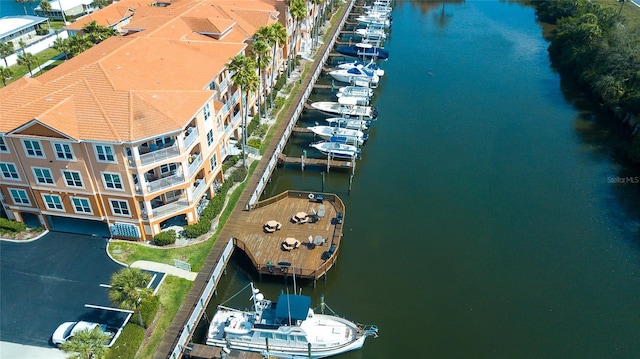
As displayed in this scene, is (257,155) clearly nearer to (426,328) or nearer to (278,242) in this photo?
(278,242)

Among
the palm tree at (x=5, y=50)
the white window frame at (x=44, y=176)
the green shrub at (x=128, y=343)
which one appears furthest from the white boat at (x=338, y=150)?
the palm tree at (x=5, y=50)

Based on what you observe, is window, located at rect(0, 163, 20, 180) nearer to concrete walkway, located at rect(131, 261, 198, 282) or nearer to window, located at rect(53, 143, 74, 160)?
window, located at rect(53, 143, 74, 160)

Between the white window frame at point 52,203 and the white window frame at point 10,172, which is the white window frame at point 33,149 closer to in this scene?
the white window frame at point 10,172

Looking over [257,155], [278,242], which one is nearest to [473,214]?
[278,242]

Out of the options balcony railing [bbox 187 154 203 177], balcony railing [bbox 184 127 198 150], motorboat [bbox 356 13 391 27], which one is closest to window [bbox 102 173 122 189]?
balcony railing [bbox 187 154 203 177]

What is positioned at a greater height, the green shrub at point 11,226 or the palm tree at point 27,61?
the palm tree at point 27,61
